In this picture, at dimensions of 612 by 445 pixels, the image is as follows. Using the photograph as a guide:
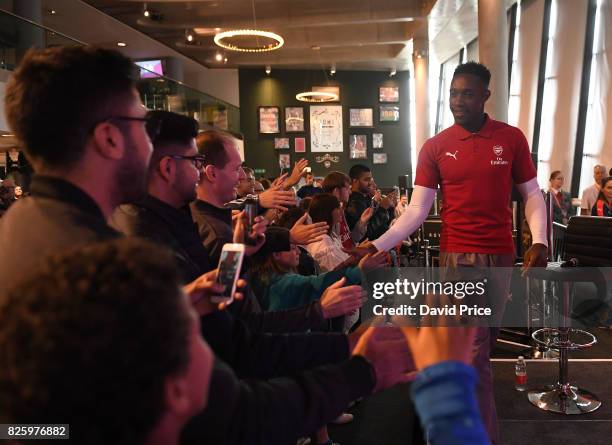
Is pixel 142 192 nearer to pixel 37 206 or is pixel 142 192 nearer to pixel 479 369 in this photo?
pixel 37 206

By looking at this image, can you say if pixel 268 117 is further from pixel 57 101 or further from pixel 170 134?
pixel 57 101

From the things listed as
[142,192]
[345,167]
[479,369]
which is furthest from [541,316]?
[345,167]

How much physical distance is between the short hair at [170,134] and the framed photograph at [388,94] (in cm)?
1713

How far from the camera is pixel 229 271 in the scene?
3.79 ft

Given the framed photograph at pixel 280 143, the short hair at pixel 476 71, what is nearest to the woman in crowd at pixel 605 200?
the short hair at pixel 476 71

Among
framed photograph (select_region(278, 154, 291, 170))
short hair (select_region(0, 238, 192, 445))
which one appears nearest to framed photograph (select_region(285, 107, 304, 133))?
framed photograph (select_region(278, 154, 291, 170))

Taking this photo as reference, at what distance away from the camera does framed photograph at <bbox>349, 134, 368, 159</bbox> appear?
1791 cm

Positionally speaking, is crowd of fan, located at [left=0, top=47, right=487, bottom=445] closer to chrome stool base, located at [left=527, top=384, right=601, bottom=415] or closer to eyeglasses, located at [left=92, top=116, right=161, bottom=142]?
eyeglasses, located at [left=92, top=116, right=161, bottom=142]

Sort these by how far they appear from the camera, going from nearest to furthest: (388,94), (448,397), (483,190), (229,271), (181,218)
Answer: (448,397), (229,271), (181,218), (483,190), (388,94)

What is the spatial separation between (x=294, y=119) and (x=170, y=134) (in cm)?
1663

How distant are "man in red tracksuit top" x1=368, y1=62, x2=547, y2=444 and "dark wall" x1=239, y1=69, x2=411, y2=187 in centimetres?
1551

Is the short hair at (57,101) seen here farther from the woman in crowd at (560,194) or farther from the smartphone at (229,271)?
the woman in crowd at (560,194)

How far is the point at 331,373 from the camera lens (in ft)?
3.40

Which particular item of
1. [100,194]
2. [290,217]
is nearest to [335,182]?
[290,217]
